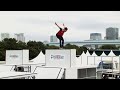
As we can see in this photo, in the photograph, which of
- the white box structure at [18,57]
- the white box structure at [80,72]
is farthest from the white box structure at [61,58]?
the white box structure at [18,57]

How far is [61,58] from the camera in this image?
13.1 metres

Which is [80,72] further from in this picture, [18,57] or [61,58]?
[18,57]

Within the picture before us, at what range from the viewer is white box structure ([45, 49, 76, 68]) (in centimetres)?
1287

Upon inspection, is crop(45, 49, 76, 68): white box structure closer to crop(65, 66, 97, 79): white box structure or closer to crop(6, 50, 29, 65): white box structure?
crop(65, 66, 97, 79): white box structure

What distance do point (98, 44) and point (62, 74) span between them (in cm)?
10665

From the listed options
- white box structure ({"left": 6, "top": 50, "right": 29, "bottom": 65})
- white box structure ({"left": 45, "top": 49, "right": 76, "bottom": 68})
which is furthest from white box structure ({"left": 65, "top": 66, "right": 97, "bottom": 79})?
white box structure ({"left": 6, "top": 50, "right": 29, "bottom": 65})

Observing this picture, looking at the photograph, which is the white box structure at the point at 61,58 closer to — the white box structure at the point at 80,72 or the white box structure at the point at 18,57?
the white box structure at the point at 80,72

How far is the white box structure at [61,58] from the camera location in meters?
12.9

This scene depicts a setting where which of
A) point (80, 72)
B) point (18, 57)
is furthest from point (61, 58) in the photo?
point (18, 57)

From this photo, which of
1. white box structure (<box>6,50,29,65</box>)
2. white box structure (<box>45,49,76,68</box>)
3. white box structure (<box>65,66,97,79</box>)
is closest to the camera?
white box structure (<box>65,66,97,79</box>)

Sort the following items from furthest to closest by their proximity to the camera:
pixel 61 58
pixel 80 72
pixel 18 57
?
pixel 18 57 < pixel 80 72 < pixel 61 58
